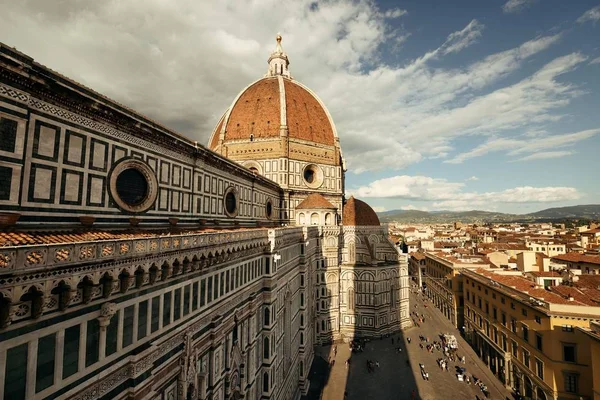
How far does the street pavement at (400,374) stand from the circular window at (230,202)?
18774mm

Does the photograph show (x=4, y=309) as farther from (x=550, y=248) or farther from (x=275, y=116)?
(x=550, y=248)

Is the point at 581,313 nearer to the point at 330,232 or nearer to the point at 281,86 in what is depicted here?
the point at 330,232

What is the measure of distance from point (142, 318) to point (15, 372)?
3.66 m

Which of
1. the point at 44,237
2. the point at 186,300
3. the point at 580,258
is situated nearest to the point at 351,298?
the point at 186,300

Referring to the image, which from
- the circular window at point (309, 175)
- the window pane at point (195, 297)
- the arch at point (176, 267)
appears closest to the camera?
the arch at point (176, 267)

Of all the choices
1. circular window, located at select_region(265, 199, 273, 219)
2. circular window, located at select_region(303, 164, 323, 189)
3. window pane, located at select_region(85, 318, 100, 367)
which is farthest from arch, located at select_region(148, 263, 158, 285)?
circular window, located at select_region(303, 164, 323, 189)

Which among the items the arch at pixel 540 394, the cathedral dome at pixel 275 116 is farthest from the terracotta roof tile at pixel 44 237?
the cathedral dome at pixel 275 116

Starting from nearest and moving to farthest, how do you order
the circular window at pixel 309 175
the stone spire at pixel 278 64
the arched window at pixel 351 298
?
the arched window at pixel 351 298, the circular window at pixel 309 175, the stone spire at pixel 278 64

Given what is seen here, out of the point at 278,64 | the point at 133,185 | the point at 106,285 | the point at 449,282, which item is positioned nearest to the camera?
the point at 106,285

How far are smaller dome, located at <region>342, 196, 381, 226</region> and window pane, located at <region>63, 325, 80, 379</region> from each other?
37866mm

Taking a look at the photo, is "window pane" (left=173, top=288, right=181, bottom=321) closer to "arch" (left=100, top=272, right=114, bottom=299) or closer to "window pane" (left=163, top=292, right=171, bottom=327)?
"window pane" (left=163, top=292, right=171, bottom=327)

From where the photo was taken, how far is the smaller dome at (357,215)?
4397cm

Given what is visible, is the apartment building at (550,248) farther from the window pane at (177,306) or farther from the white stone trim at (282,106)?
the window pane at (177,306)

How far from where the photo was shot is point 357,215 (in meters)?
44.4
